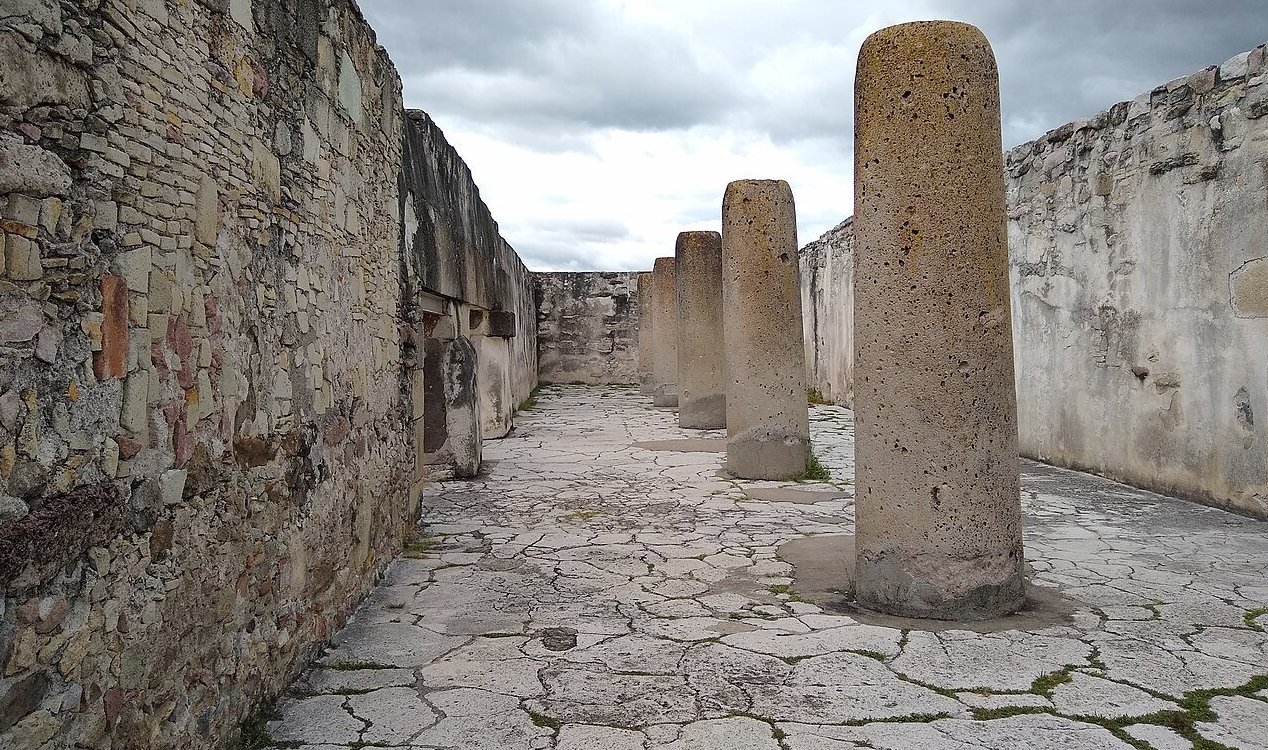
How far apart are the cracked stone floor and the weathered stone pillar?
28.3ft

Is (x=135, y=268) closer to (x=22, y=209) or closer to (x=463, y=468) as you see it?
(x=22, y=209)

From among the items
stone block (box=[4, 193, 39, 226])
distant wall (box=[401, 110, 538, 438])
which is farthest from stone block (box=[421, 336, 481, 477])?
stone block (box=[4, 193, 39, 226])

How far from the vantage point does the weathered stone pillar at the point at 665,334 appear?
1434cm

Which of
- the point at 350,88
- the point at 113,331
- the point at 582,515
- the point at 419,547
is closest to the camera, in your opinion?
the point at 113,331

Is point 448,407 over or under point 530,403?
over

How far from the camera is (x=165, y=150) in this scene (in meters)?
2.22

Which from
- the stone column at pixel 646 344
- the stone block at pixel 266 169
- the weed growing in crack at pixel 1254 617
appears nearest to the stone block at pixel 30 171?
the stone block at pixel 266 169

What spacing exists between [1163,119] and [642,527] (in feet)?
14.3

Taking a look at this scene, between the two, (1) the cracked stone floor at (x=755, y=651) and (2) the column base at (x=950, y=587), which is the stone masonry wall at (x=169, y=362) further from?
(2) the column base at (x=950, y=587)

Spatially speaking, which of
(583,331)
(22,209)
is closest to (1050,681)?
(22,209)

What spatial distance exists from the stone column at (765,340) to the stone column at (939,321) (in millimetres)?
3481

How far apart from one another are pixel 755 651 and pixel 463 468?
4.29m

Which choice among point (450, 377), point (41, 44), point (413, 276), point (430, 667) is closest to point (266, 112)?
point (41, 44)

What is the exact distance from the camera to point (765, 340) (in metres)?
7.19
